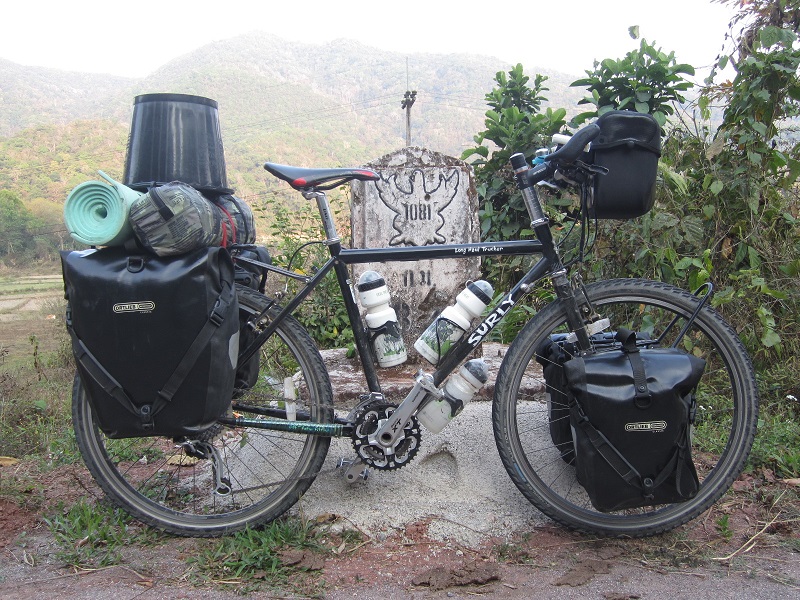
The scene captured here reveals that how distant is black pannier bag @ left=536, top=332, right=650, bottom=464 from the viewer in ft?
8.54

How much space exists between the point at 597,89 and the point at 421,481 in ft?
12.3

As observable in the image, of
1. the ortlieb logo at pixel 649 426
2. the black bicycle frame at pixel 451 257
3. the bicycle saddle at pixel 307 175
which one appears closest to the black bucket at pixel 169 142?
the bicycle saddle at pixel 307 175

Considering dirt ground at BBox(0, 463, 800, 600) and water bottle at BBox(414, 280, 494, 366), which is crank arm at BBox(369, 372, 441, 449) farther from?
dirt ground at BBox(0, 463, 800, 600)

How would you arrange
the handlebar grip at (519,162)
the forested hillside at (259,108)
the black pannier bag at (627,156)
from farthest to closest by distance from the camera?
the forested hillside at (259,108) → the handlebar grip at (519,162) → the black pannier bag at (627,156)

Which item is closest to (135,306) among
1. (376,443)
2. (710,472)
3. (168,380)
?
(168,380)

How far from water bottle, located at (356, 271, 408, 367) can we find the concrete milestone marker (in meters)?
0.98

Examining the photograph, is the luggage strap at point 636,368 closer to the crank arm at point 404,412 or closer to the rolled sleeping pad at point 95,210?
the crank arm at point 404,412

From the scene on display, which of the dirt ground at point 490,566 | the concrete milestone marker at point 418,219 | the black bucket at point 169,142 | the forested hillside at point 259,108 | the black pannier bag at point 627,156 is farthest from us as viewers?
the forested hillside at point 259,108

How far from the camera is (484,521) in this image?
8.84 feet

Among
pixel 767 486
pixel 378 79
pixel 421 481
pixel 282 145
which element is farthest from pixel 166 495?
pixel 378 79

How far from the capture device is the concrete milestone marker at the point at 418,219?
3660mm

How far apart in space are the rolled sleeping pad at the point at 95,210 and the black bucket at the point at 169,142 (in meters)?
0.54

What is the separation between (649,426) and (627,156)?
1013mm

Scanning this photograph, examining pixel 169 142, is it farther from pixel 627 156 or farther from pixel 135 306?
pixel 627 156
